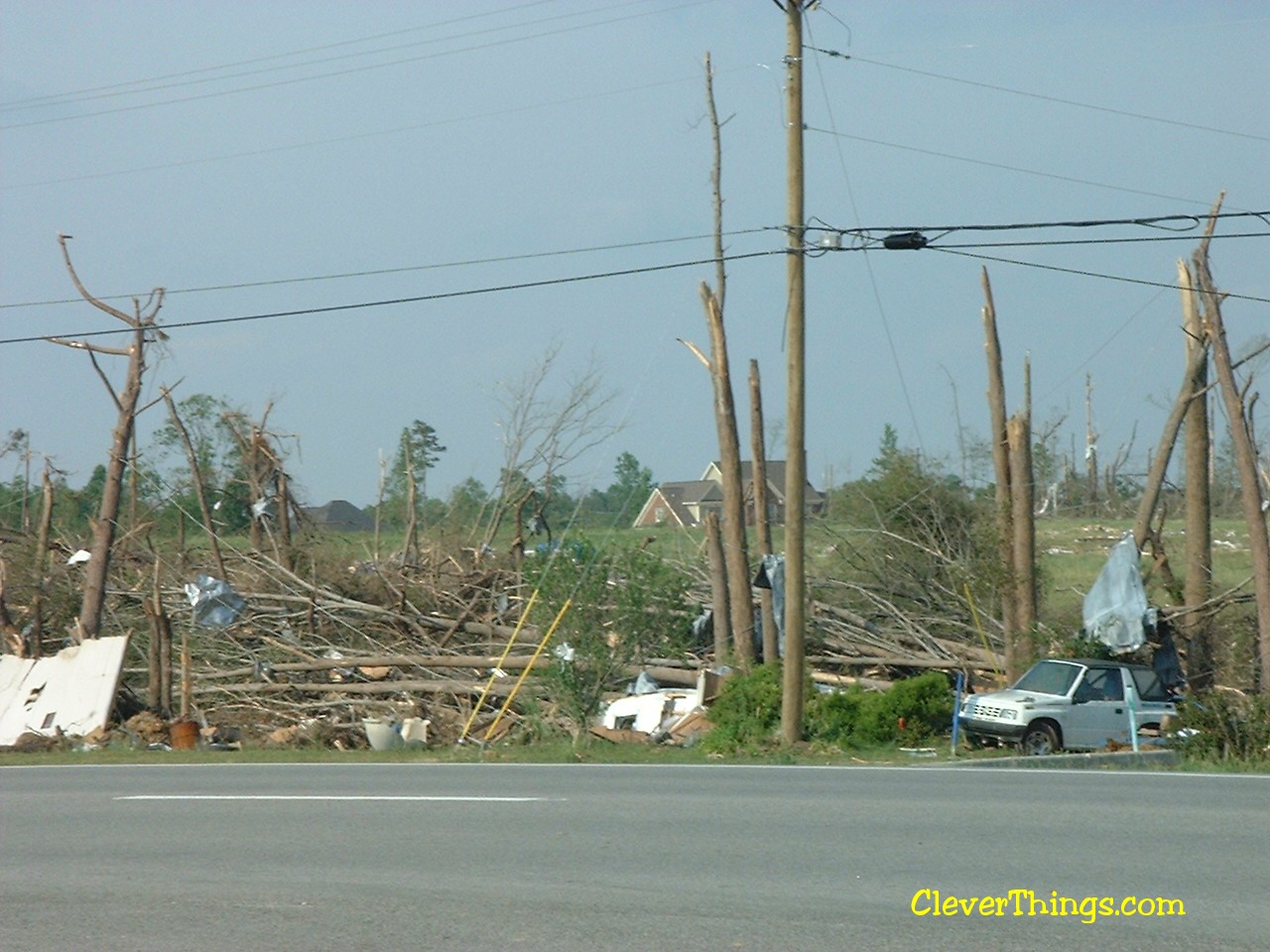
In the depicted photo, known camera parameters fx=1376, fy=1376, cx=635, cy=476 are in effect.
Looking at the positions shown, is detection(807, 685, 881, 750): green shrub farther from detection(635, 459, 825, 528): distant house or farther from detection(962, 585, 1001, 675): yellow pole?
detection(635, 459, 825, 528): distant house

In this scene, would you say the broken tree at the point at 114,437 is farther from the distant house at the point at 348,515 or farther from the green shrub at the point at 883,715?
the distant house at the point at 348,515

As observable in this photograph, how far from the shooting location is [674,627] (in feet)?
79.8

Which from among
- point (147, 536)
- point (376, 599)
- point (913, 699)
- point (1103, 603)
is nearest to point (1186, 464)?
point (1103, 603)

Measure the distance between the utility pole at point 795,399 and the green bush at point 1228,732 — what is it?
187 inches

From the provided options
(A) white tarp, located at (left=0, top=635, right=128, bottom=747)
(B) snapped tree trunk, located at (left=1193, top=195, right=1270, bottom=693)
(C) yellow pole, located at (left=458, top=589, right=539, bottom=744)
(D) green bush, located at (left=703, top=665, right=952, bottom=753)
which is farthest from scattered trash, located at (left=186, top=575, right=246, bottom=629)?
(B) snapped tree trunk, located at (left=1193, top=195, right=1270, bottom=693)

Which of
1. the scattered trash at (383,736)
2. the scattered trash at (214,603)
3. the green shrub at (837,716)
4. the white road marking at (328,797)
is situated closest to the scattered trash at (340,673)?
the scattered trash at (214,603)

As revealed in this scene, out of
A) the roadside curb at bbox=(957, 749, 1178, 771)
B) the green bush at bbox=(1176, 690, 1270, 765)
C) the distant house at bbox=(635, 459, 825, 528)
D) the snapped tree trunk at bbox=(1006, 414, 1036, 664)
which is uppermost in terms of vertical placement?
the distant house at bbox=(635, 459, 825, 528)

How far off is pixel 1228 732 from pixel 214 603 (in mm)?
17934

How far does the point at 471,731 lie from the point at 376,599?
5.54 meters

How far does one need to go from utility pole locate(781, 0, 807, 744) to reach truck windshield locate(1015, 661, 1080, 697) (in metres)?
3.45

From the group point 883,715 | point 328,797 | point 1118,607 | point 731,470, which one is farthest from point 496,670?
point 1118,607

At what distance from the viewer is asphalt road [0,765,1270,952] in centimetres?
691

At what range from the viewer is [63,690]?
77.3ft

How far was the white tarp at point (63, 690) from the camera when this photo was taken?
23031 millimetres
